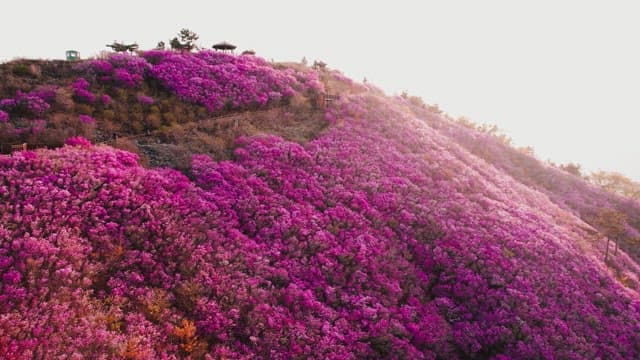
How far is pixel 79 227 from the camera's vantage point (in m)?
10.2

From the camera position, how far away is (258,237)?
509 inches

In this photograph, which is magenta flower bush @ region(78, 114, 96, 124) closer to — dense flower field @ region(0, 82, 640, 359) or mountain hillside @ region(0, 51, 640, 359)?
mountain hillside @ region(0, 51, 640, 359)

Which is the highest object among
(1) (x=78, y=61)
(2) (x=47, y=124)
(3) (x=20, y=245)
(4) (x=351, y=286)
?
(1) (x=78, y=61)

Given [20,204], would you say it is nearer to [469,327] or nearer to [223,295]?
[223,295]

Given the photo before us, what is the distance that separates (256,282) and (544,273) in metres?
12.4

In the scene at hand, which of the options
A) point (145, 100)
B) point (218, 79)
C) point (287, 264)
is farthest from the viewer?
point (218, 79)

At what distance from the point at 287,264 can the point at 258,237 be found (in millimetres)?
1402

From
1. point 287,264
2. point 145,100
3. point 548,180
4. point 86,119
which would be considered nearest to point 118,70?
point 145,100

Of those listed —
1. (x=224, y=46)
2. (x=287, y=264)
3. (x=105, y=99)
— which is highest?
(x=224, y=46)

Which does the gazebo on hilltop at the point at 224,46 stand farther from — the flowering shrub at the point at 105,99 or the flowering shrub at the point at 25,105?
the flowering shrub at the point at 25,105

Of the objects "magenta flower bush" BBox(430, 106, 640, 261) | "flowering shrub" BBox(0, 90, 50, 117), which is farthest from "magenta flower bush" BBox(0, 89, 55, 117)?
"magenta flower bush" BBox(430, 106, 640, 261)

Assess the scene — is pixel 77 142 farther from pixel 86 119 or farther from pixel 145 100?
pixel 145 100

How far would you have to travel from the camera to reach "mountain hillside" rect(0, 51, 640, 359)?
30.3 feet

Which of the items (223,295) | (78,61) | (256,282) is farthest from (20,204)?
(78,61)
